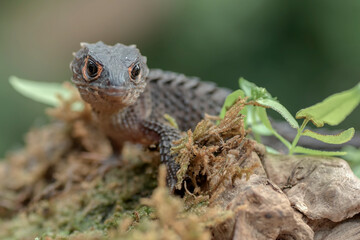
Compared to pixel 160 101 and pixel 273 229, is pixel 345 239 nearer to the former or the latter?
pixel 273 229

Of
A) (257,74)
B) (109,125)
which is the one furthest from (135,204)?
(257,74)

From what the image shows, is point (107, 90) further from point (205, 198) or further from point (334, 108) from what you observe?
point (334, 108)

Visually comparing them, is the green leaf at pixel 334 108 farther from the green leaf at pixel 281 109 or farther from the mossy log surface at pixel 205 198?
the mossy log surface at pixel 205 198

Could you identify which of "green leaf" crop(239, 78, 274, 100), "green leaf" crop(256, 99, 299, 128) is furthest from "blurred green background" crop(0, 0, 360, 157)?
"green leaf" crop(256, 99, 299, 128)

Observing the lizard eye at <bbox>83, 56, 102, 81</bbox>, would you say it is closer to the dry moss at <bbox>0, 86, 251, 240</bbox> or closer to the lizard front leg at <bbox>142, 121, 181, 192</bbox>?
the lizard front leg at <bbox>142, 121, 181, 192</bbox>

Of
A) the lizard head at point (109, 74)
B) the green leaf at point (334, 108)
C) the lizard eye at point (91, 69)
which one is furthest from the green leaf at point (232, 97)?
the lizard eye at point (91, 69)

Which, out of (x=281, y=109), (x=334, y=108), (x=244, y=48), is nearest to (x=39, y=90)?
(x=281, y=109)
